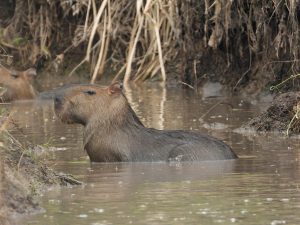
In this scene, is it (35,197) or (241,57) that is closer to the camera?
(35,197)

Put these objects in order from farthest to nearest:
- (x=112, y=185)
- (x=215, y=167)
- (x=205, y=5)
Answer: (x=205, y=5), (x=215, y=167), (x=112, y=185)

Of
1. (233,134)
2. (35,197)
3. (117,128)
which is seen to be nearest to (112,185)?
(35,197)

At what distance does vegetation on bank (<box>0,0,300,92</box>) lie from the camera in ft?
48.4

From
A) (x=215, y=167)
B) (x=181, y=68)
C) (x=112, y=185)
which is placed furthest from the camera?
(x=181, y=68)

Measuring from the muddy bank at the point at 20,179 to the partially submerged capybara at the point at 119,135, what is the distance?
6.08 feet

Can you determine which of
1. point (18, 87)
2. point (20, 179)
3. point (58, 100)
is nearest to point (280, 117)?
point (58, 100)

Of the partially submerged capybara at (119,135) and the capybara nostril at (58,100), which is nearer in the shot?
the partially submerged capybara at (119,135)

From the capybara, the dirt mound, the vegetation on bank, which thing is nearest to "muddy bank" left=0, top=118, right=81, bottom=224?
the dirt mound

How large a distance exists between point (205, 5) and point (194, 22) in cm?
78

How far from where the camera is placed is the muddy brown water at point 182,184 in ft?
22.0

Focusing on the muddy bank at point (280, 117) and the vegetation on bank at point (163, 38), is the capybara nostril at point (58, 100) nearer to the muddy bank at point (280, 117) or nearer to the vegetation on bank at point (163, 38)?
the muddy bank at point (280, 117)

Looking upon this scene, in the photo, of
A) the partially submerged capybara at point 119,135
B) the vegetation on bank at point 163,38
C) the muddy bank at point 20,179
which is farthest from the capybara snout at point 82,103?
the vegetation on bank at point 163,38

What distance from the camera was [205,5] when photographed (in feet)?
48.9

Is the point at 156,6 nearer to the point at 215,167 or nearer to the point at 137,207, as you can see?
the point at 215,167
